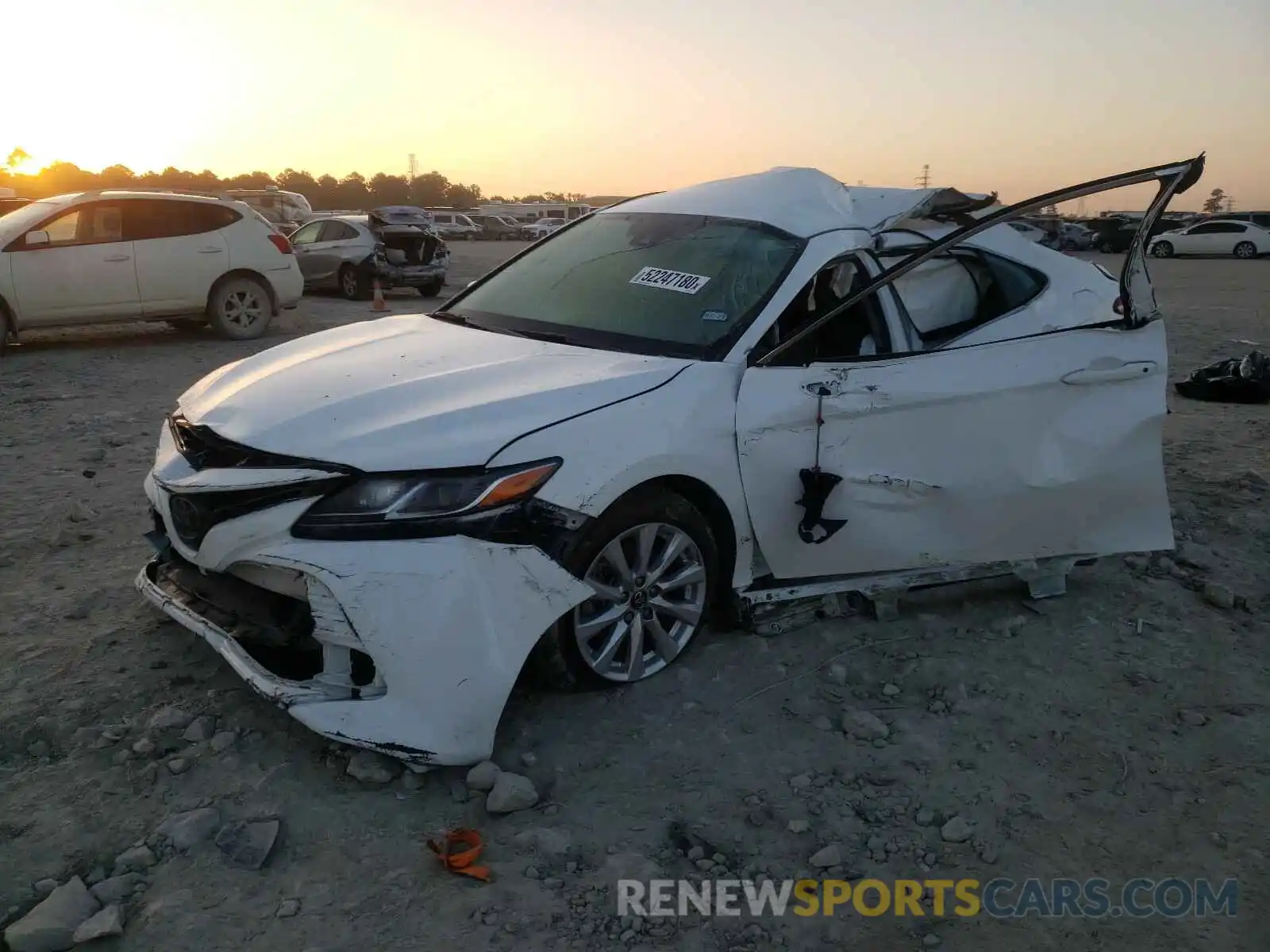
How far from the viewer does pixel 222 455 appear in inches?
122

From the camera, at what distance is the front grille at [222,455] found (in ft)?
9.62

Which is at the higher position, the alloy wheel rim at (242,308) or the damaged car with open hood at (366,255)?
the damaged car with open hood at (366,255)

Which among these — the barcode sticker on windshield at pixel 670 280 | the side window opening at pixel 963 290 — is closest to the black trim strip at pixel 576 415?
the barcode sticker on windshield at pixel 670 280

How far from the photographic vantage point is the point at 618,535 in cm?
323

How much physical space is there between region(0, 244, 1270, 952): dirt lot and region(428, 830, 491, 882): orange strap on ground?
0.04 m

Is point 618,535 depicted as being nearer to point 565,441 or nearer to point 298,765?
point 565,441

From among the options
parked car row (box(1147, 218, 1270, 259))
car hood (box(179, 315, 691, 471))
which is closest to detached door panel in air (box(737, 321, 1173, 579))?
car hood (box(179, 315, 691, 471))

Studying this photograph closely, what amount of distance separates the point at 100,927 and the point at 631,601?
5.62ft

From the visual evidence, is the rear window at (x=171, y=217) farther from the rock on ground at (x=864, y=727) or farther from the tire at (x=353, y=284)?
the rock on ground at (x=864, y=727)

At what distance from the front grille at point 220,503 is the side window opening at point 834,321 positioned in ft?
5.65

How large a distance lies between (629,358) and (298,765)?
1.68m

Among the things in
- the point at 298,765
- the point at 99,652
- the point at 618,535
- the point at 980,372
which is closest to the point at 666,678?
the point at 618,535

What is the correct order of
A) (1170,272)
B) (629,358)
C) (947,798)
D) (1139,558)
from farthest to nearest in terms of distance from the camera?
(1170,272) < (1139,558) < (629,358) < (947,798)

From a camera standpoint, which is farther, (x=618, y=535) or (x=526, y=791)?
(x=618, y=535)
